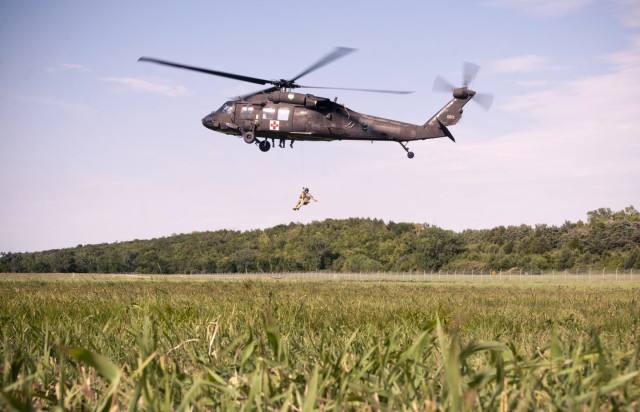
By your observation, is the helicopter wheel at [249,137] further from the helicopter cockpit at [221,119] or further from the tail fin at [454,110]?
the tail fin at [454,110]

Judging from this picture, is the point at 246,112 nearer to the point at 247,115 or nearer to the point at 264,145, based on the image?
the point at 247,115

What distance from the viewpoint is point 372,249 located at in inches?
4592

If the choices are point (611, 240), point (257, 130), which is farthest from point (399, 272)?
point (257, 130)

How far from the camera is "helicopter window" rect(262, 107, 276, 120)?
3136 centimetres

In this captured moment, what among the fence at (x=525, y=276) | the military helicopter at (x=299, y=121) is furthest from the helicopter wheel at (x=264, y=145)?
the fence at (x=525, y=276)

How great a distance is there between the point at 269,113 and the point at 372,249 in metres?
86.4

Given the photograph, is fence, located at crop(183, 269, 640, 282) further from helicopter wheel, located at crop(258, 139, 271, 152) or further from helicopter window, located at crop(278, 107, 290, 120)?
helicopter window, located at crop(278, 107, 290, 120)

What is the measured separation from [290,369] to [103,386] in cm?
85

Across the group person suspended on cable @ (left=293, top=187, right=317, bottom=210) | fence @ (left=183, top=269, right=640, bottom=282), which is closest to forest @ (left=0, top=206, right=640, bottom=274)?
fence @ (left=183, top=269, right=640, bottom=282)

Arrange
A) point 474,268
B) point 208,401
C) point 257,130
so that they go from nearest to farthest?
point 208,401, point 257,130, point 474,268

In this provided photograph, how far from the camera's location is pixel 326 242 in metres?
116

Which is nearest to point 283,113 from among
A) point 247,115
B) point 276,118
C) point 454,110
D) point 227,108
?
point 276,118

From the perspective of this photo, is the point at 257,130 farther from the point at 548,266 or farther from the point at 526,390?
the point at 548,266

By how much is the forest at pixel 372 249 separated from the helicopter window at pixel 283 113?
51.6 meters
